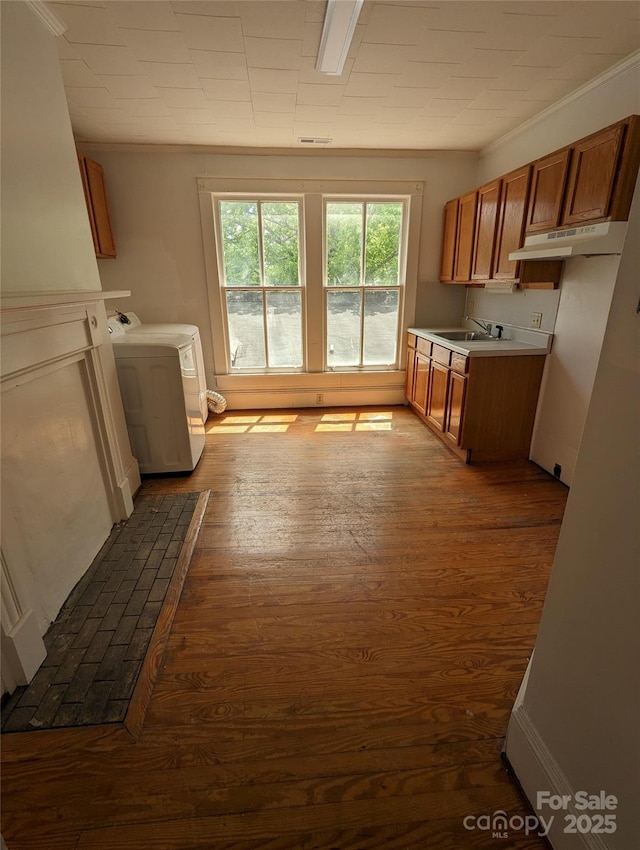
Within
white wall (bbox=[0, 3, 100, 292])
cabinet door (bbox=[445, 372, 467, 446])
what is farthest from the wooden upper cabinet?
cabinet door (bbox=[445, 372, 467, 446])

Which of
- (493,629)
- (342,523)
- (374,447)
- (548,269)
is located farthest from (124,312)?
(493,629)

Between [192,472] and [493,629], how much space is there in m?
2.38

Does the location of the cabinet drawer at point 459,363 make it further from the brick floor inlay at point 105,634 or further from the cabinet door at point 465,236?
the brick floor inlay at point 105,634

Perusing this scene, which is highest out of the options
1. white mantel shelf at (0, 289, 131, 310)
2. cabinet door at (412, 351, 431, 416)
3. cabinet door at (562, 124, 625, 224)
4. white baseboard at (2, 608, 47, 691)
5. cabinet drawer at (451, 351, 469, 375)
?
cabinet door at (562, 124, 625, 224)

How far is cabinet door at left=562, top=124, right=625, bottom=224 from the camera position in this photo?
2.09 meters

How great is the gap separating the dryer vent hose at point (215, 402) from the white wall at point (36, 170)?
7.36 feet

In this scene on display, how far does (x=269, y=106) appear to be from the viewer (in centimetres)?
285

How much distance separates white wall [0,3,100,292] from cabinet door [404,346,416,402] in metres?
3.20

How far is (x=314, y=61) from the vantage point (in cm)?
228

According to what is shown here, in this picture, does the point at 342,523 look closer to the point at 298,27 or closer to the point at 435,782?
the point at 435,782

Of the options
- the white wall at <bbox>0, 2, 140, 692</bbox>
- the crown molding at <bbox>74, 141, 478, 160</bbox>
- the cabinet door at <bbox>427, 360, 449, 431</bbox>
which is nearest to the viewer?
the white wall at <bbox>0, 2, 140, 692</bbox>

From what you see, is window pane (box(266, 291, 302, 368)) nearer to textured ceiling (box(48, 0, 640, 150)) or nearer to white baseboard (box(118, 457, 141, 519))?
textured ceiling (box(48, 0, 640, 150))

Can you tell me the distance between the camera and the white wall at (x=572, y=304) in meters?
2.41

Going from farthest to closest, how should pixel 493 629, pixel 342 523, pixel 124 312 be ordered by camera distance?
pixel 124 312 → pixel 342 523 → pixel 493 629
